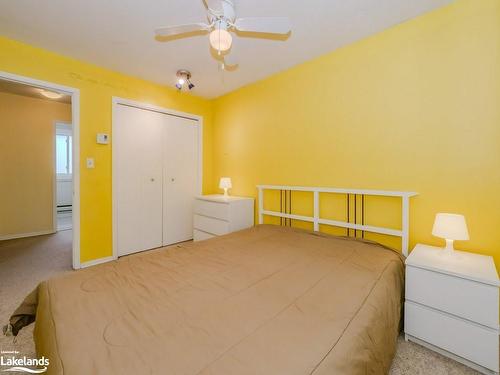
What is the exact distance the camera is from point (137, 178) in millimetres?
3215

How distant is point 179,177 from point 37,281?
6.72 feet

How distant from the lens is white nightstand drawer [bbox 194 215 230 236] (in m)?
3.00

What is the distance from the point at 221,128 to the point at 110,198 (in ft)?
6.47

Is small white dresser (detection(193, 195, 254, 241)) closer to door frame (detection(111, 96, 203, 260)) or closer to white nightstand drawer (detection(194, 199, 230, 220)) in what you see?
white nightstand drawer (detection(194, 199, 230, 220))

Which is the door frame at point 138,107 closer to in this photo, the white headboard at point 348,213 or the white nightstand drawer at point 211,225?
the white nightstand drawer at point 211,225

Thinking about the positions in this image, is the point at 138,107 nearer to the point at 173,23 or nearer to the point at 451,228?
the point at 173,23

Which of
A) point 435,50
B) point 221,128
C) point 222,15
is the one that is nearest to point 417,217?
point 435,50

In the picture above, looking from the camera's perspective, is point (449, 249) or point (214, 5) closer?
point (214, 5)

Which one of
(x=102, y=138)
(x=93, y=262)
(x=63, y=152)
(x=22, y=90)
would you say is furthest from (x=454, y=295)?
(x=63, y=152)

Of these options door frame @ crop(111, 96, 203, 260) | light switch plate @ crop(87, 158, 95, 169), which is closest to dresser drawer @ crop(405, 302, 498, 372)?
door frame @ crop(111, 96, 203, 260)

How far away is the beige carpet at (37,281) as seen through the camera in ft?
4.42

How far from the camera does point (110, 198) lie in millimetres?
2980

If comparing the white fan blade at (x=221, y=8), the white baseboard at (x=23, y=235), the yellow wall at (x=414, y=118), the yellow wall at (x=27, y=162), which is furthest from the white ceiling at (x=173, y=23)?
the white baseboard at (x=23, y=235)

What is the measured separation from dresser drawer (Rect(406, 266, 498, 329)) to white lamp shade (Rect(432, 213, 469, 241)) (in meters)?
0.30
